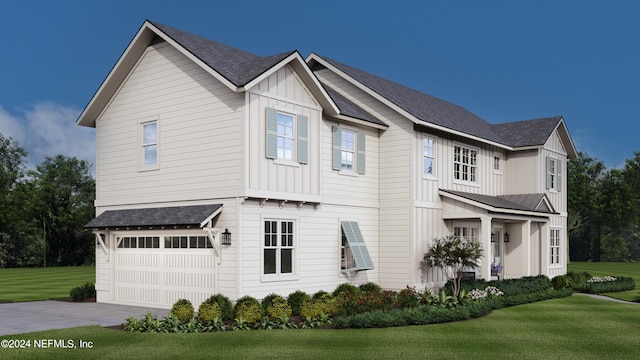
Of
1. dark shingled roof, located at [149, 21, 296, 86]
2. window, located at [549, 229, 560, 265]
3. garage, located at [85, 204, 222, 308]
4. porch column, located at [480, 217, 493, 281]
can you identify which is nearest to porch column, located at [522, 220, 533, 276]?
porch column, located at [480, 217, 493, 281]

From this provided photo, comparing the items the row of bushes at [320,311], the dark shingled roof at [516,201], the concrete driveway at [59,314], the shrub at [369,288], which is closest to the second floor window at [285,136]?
the row of bushes at [320,311]

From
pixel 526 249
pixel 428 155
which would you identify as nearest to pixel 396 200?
pixel 428 155

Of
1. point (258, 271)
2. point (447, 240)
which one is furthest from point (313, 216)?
point (447, 240)

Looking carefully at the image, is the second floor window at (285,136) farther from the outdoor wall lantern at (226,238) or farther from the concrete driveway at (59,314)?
the concrete driveway at (59,314)

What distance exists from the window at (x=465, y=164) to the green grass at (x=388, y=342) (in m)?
10.3

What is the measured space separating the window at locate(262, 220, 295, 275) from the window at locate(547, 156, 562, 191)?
52.1 feet

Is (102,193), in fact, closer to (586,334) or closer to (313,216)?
(313,216)

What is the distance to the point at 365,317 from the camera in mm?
16297

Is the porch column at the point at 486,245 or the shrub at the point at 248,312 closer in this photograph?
the shrub at the point at 248,312

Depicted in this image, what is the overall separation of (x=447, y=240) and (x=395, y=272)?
7.95 ft

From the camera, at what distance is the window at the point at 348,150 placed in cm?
2256

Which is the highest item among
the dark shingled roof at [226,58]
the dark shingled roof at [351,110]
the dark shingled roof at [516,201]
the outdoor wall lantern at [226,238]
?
the dark shingled roof at [226,58]

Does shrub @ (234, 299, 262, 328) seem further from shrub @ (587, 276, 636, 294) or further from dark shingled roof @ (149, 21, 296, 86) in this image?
shrub @ (587, 276, 636, 294)

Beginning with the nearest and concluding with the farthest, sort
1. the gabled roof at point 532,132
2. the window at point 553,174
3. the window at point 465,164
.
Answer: the window at point 465,164, the gabled roof at point 532,132, the window at point 553,174
